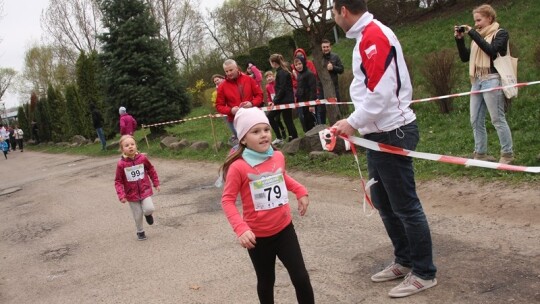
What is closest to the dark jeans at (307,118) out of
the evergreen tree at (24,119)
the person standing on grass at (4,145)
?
the person standing on grass at (4,145)

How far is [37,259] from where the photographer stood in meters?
6.58

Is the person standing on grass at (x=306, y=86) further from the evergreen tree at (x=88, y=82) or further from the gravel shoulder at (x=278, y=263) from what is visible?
the evergreen tree at (x=88, y=82)

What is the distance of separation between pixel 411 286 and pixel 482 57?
13.5 feet

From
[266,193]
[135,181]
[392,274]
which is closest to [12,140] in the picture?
[135,181]

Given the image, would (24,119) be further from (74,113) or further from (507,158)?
(507,158)

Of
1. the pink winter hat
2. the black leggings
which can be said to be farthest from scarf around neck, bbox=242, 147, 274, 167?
the black leggings

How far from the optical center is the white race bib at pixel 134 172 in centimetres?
673

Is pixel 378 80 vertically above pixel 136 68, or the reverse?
pixel 136 68

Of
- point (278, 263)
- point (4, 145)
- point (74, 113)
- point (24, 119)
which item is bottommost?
point (278, 263)

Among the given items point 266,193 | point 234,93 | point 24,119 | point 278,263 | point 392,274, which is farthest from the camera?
point 24,119

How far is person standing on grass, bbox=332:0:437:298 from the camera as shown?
11.2ft

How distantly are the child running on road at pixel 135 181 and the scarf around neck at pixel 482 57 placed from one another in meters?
4.46

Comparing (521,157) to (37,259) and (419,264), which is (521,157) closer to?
(419,264)

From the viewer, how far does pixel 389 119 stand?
358 centimetres
